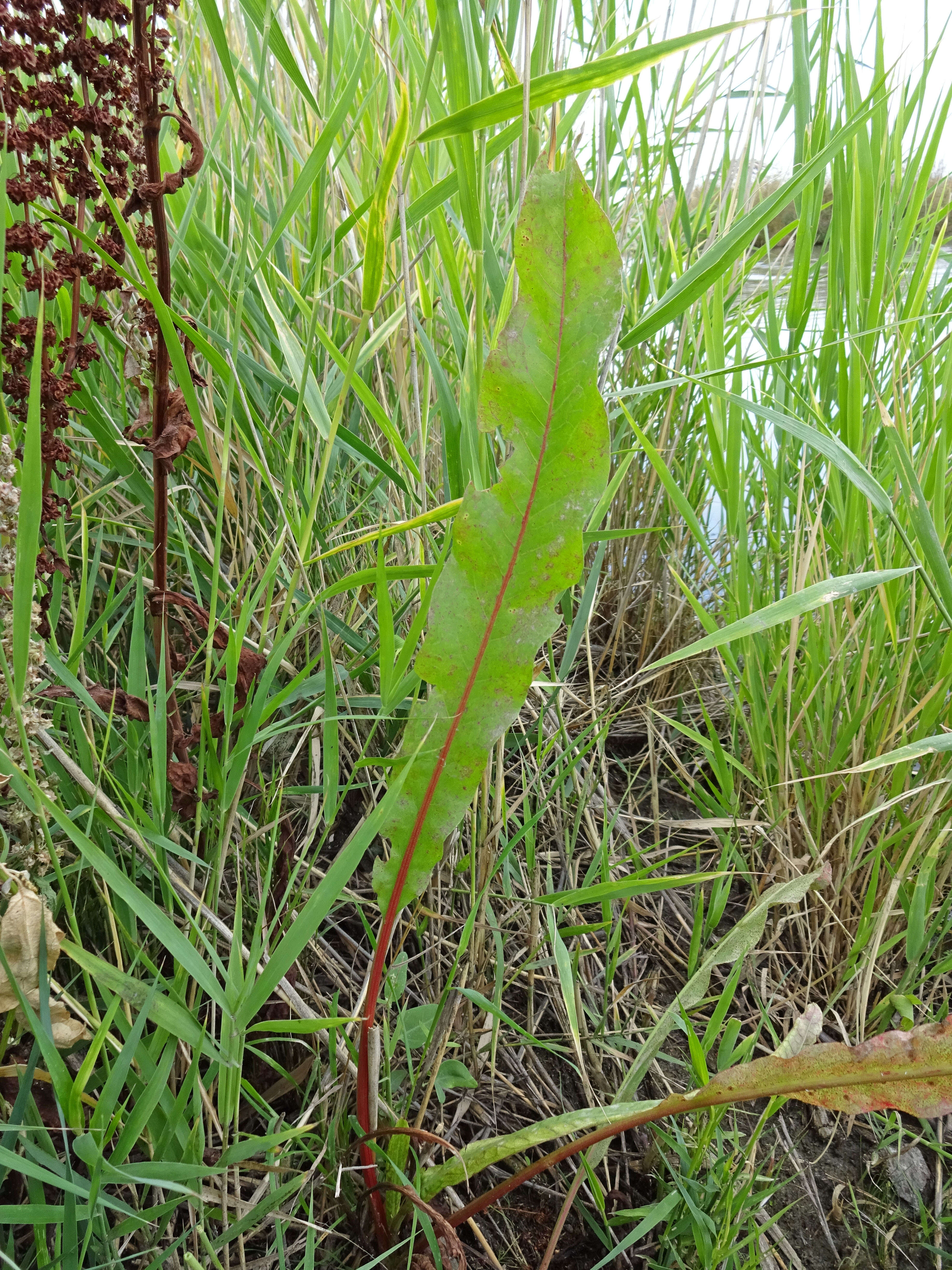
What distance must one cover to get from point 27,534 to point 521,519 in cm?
33

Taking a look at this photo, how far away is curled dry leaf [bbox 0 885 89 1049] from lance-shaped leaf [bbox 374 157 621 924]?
9.2 inches

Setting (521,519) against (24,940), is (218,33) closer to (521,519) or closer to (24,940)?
(521,519)

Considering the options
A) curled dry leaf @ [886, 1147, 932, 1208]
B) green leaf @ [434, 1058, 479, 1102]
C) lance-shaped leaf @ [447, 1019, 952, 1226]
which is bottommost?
curled dry leaf @ [886, 1147, 932, 1208]

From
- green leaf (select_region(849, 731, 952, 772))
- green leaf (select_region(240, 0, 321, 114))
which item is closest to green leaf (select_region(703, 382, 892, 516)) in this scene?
green leaf (select_region(849, 731, 952, 772))

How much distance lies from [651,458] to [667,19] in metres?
0.65

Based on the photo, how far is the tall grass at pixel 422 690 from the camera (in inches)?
24.8

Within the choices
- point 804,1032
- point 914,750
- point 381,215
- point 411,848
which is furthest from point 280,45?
point 804,1032

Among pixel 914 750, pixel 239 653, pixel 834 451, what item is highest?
pixel 834 451

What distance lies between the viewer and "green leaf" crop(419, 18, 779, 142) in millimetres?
584

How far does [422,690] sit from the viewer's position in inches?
38.0

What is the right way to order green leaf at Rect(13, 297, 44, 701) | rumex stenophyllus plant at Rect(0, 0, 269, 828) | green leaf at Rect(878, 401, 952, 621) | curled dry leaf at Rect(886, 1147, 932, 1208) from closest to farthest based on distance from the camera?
green leaf at Rect(13, 297, 44, 701) → rumex stenophyllus plant at Rect(0, 0, 269, 828) → green leaf at Rect(878, 401, 952, 621) → curled dry leaf at Rect(886, 1147, 932, 1208)

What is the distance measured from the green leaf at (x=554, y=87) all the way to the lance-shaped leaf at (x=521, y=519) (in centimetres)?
9

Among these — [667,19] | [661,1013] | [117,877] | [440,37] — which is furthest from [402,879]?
[667,19]

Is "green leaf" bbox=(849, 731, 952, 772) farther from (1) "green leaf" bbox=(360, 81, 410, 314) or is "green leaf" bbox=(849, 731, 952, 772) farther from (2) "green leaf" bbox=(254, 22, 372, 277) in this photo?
(2) "green leaf" bbox=(254, 22, 372, 277)
